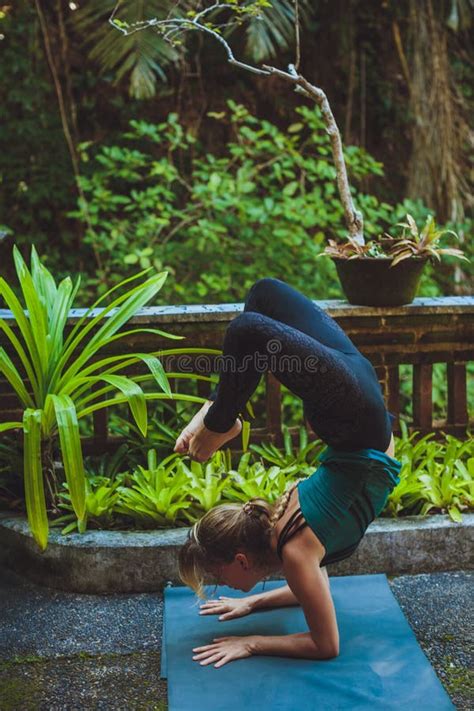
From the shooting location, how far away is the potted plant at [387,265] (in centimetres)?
361

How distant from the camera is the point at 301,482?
8.63ft

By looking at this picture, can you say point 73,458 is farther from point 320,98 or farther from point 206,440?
point 320,98

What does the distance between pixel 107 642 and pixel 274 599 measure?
0.58 meters

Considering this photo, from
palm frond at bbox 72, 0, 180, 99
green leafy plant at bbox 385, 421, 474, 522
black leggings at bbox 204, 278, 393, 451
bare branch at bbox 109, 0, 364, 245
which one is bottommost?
green leafy plant at bbox 385, 421, 474, 522

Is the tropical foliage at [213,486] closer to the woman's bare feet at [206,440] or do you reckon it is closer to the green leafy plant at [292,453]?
the green leafy plant at [292,453]

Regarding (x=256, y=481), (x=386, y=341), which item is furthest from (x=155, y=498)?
(x=386, y=341)

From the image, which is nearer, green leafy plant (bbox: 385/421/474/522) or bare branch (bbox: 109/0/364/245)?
green leafy plant (bbox: 385/421/474/522)

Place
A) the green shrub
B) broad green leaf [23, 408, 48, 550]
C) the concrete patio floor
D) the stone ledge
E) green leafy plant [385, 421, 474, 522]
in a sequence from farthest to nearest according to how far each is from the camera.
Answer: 1. the green shrub
2. green leafy plant [385, 421, 474, 522]
3. the stone ledge
4. broad green leaf [23, 408, 48, 550]
5. the concrete patio floor

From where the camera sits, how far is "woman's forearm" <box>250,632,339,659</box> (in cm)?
247

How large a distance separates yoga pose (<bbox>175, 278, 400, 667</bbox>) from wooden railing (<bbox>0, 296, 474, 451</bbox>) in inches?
39.3

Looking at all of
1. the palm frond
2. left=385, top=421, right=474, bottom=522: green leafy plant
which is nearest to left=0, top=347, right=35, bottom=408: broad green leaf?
left=385, top=421, right=474, bottom=522: green leafy plant

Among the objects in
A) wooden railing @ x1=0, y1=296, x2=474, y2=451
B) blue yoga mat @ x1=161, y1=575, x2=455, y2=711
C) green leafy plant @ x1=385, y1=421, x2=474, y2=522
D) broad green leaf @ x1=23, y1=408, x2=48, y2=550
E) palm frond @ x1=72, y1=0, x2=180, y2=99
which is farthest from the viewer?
palm frond @ x1=72, y1=0, x2=180, y2=99

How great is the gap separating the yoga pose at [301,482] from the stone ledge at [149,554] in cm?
51

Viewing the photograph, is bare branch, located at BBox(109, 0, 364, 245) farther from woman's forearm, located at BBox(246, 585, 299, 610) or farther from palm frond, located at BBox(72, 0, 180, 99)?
palm frond, located at BBox(72, 0, 180, 99)
